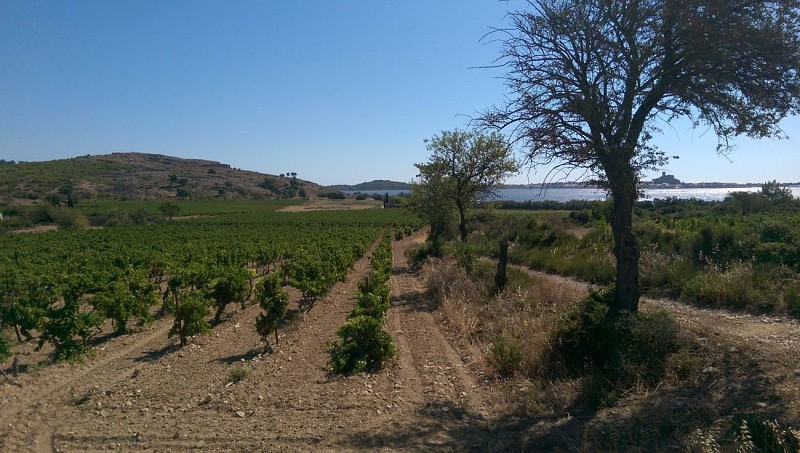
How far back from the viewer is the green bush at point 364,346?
880cm

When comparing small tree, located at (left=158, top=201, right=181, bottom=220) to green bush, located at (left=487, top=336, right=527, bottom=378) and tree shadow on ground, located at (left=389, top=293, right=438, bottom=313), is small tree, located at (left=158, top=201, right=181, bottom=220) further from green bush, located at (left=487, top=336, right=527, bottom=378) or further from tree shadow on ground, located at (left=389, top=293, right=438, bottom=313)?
green bush, located at (left=487, top=336, right=527, bottom=378)

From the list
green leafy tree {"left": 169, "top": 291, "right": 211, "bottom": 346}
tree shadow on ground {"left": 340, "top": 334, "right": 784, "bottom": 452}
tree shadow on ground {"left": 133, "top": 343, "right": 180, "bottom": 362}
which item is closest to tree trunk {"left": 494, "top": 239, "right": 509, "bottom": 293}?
green leafy tree {"left": 169, "top": 291, "right": 211, "bottom": 346}

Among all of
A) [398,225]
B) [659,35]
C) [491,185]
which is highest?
[659,35]

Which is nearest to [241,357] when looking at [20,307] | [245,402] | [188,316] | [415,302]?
[188,316]

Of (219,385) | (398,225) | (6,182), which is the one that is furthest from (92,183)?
(219,385)

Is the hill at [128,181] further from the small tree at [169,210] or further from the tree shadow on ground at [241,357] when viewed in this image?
the tree shadow on ground at [241,357]

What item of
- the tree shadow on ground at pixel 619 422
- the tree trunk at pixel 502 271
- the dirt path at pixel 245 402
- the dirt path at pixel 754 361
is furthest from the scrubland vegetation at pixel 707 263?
the dirt path at pixel 245 402

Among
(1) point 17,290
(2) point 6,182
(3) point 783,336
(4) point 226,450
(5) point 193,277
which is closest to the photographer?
(4) point 226,450

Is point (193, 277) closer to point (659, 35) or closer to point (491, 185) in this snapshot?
point (491, 185)

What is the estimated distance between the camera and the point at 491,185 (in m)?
22.2

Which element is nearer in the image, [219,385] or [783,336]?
[783,336]

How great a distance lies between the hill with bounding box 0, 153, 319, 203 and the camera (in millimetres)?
109938

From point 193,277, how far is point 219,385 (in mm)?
8641

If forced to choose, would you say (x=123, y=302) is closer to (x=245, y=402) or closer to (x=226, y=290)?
(x=226, y=290)
